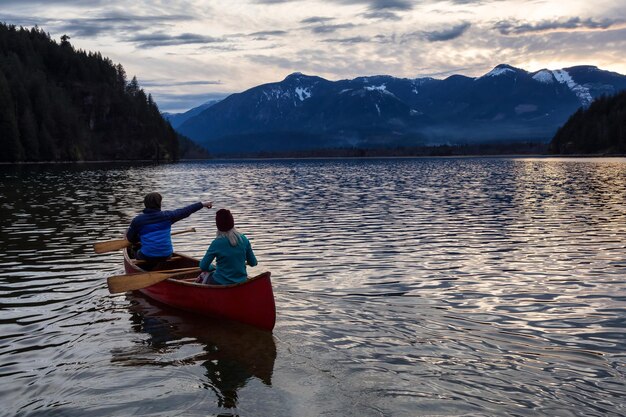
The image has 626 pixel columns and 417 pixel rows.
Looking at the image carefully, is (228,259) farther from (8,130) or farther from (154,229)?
(8,130)

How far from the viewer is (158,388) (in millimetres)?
10422

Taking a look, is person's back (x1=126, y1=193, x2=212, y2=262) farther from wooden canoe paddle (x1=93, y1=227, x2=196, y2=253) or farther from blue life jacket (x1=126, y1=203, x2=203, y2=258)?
wooden canoe paddle (x1=93, y1=227, x2=196, y2=253)

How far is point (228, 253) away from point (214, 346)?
2369 millimetres

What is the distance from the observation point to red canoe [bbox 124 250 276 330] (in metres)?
13.3

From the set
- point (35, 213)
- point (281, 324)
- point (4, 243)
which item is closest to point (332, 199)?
point (35, 213)

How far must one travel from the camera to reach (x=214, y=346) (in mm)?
12906

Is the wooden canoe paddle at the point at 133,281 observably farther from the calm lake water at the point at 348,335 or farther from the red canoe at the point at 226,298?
the calm lake water at the point at 348,335

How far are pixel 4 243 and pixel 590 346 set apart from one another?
83.9 ft

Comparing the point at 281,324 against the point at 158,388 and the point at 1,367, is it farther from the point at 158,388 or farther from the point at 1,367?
the point at 1,367

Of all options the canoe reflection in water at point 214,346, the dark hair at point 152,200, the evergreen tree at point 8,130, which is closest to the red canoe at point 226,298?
the canoe reflection in water at point 214,346

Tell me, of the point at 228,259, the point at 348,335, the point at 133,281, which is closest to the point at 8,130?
the point at 133,281

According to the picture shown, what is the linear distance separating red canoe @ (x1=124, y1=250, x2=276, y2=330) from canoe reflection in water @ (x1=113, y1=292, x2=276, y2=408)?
0.27 metres

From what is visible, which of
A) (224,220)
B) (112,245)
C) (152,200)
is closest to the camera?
(224,220)

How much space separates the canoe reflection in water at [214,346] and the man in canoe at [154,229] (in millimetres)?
2564
